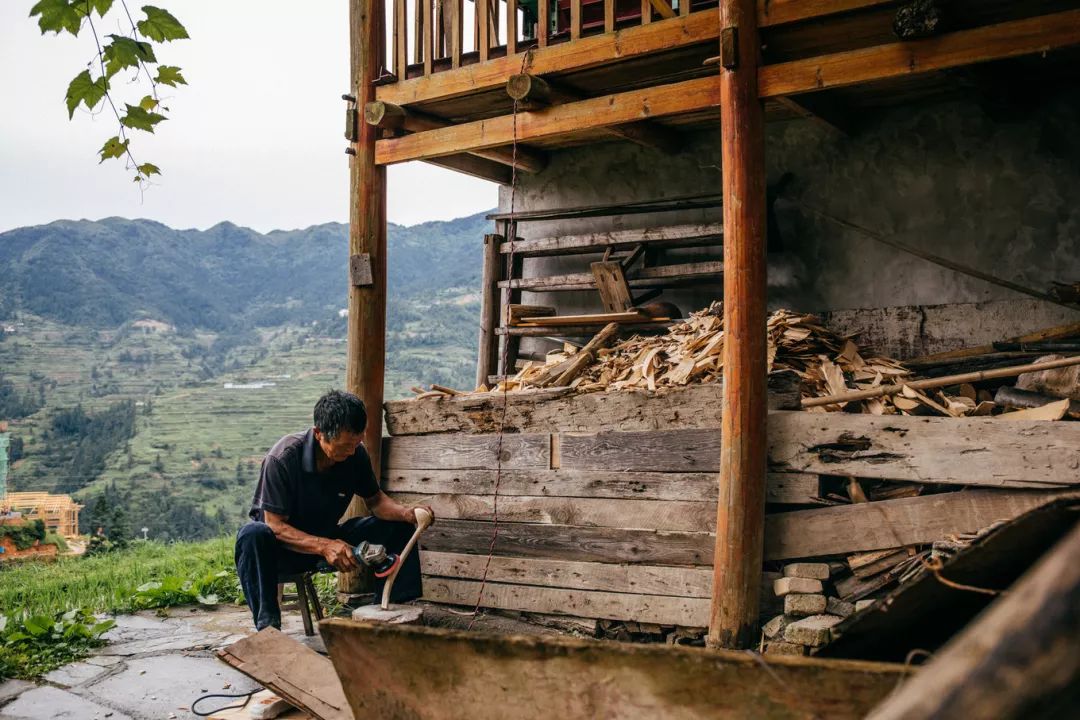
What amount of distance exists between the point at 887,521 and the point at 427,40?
456 centimetres

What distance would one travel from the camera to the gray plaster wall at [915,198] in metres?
6.36

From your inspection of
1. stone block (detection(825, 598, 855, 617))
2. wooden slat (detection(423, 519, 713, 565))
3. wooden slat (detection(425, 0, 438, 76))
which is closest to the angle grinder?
wooden slat (detection(423, 519, 713, 565))

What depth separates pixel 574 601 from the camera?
20.3 ft

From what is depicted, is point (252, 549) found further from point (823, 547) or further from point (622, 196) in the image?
point (622, 196)

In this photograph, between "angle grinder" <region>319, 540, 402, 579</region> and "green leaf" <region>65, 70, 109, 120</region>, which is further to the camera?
"angle grinder" <region>319, 540, 402, 579</region>

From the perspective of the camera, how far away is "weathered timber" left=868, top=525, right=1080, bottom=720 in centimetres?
94

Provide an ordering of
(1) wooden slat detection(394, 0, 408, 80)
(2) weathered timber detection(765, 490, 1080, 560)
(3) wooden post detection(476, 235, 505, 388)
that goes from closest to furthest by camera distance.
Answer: (2) weathered timber detection(765, 490, 1080, 560)
(1) wooden slat detection(394, 0, 408, 80)
(3) wooden post detection(476, 235, 505, 388)

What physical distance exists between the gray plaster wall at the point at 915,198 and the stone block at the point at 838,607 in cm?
266

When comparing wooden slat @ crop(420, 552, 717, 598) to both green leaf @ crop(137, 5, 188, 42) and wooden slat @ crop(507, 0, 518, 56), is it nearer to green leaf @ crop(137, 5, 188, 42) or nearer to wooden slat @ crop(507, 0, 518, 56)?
wooden slat @ crop(507, 0, 518, 56)

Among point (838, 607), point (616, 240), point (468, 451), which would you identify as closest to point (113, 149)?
point (468, 451)

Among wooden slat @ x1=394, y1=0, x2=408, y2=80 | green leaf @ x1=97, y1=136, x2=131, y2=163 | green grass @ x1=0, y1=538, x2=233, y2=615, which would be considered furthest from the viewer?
green grass @ x1=0, y1=538, x2=233, y2=615

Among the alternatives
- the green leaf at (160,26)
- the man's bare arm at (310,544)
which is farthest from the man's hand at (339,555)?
the green leaf at (160,26)

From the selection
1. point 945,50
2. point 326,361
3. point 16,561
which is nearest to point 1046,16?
point 945,50

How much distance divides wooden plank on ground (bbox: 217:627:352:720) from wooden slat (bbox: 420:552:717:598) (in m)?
2.17
